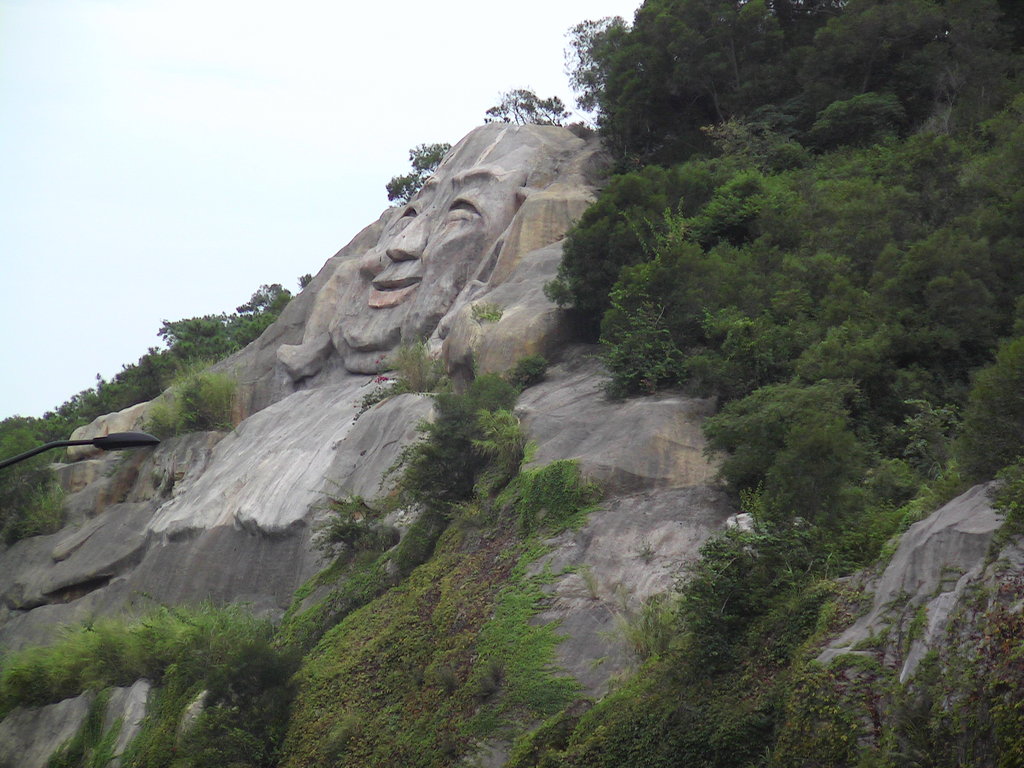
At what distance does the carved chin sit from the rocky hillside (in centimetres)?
12

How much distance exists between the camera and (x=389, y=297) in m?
33.3

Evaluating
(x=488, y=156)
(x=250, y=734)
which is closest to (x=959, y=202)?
(x=250, y=734)

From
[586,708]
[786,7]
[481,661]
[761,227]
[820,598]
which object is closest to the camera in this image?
[820,598]

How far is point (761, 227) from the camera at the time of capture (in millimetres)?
22250

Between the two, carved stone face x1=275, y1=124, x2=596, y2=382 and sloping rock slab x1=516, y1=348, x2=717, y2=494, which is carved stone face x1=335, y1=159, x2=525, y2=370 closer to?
carved stone face x1=275, y1=124, x2=596, y2=382

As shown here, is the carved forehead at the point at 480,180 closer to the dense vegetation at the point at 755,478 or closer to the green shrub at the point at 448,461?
the dense vegetation at the point at 755,478

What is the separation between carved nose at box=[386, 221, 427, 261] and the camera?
34.3 meters

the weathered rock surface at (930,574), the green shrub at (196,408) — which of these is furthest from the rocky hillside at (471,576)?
the green shrub at (196,408)

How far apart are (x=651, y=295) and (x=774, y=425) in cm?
612

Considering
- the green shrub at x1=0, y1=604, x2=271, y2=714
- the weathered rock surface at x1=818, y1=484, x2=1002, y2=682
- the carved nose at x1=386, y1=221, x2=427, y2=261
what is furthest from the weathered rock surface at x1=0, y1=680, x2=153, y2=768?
the carved nose at x1=386, y1=221, x2=427, y2=261

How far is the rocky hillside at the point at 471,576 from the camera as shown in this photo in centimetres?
920

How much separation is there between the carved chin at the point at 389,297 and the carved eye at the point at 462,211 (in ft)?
8.44

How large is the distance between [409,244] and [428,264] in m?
2.62

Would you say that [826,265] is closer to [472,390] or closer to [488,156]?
[472,390]
